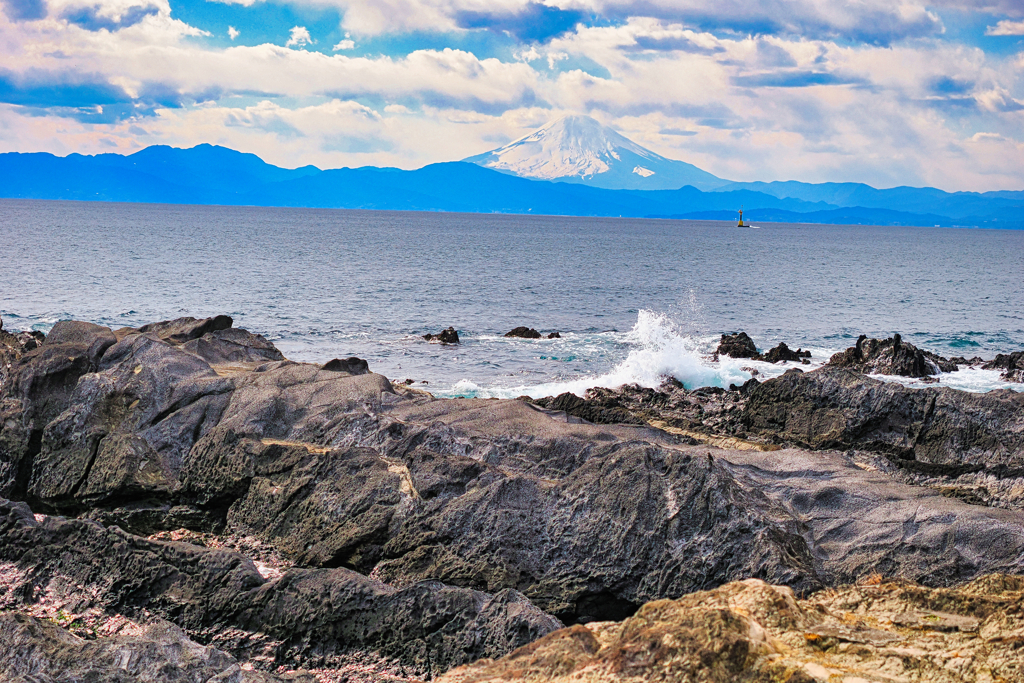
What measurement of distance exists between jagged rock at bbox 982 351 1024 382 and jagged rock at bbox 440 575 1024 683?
106ft

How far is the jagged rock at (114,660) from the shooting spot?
7.66 meters

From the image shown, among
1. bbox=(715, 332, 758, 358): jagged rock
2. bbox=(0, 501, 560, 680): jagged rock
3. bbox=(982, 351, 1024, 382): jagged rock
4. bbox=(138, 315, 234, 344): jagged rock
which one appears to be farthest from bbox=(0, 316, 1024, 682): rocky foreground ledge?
bbox=(715, 332, 758, 358): jagged rock

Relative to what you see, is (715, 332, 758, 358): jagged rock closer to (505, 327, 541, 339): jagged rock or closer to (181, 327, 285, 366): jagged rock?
(505, 327, 541, 339): jagged rock

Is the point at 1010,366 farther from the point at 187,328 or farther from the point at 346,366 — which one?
the point at 187,328

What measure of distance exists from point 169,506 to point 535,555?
294 inches

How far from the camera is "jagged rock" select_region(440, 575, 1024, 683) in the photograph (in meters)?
6.88

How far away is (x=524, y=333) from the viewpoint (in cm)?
4794

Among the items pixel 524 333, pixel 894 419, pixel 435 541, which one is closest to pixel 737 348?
pixel 524 333

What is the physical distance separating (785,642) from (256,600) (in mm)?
6406

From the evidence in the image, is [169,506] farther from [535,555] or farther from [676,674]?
[676,674]

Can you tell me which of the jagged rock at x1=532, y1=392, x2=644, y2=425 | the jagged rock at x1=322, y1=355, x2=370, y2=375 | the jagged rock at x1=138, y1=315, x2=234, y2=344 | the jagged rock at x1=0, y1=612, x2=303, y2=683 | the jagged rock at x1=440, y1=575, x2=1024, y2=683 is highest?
the jagged rock at x1=138, y1=315, x2=234, y2=344

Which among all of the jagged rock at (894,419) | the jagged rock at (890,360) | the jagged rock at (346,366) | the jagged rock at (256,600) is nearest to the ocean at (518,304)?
the jagged rock at (890,360)

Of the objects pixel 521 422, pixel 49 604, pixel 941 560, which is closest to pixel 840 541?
pixel 941 560

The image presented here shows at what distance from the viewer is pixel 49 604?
35.0 feet
